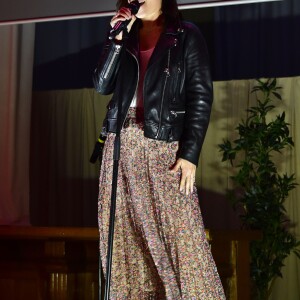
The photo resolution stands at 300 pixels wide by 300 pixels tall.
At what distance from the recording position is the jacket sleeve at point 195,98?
2.19m

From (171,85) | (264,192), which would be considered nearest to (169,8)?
(171,85)

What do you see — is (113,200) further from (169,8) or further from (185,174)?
(169,8)

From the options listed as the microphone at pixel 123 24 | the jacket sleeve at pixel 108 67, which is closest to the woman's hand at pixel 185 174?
the jacket sleeve at pixel 108 67

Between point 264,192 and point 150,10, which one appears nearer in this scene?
point 150,10

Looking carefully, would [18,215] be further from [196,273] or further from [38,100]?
[196,273]

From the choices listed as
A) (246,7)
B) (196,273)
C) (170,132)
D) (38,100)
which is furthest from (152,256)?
(38,100)

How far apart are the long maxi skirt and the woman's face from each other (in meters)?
0.36

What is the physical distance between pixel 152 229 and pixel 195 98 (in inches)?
18.7

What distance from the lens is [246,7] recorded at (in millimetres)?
4289

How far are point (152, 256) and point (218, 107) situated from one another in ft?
7.67

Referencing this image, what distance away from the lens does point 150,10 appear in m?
2.28

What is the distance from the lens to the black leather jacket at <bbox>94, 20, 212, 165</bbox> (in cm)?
216

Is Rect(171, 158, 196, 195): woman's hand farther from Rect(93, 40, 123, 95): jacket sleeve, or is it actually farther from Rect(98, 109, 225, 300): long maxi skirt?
Rect(93, 40, 123, 95): jacket sleeve

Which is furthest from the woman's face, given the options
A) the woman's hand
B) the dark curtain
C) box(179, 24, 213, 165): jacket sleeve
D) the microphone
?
the dark curtain
